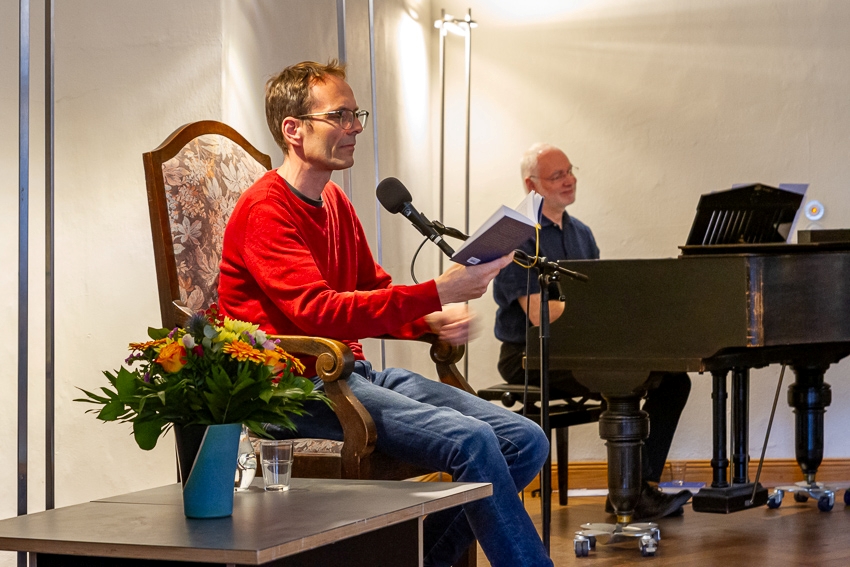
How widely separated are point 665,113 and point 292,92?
2.75 m

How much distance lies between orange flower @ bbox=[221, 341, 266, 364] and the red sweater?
0.57 metres

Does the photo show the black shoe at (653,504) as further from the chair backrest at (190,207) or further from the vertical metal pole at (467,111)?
the chair backrest at (190,207)

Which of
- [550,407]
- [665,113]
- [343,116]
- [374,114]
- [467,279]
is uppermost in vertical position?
[665,113]

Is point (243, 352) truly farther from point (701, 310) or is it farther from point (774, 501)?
point (774, 501)

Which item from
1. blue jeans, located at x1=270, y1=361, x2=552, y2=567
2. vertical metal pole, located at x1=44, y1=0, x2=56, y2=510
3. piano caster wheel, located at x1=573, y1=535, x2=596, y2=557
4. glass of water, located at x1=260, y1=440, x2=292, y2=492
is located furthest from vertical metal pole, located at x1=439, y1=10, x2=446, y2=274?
glass of water, located at x1=260, y1=440, x2=292, y2=492

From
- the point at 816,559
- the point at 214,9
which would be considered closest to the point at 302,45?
the point at 214,9

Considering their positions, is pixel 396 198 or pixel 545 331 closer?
pixel 396 198

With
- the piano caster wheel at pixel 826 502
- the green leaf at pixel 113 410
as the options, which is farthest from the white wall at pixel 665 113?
the green leaf at pixel 113 410

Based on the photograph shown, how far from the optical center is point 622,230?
486 cm

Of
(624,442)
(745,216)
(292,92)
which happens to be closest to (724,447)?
(624,442)

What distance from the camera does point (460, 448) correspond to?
2145 millimetres

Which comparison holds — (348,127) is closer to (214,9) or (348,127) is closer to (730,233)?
(214,9)

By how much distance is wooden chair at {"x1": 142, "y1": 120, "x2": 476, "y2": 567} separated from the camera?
2207 millimetres

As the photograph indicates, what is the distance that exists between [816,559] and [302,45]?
2.25 meters
